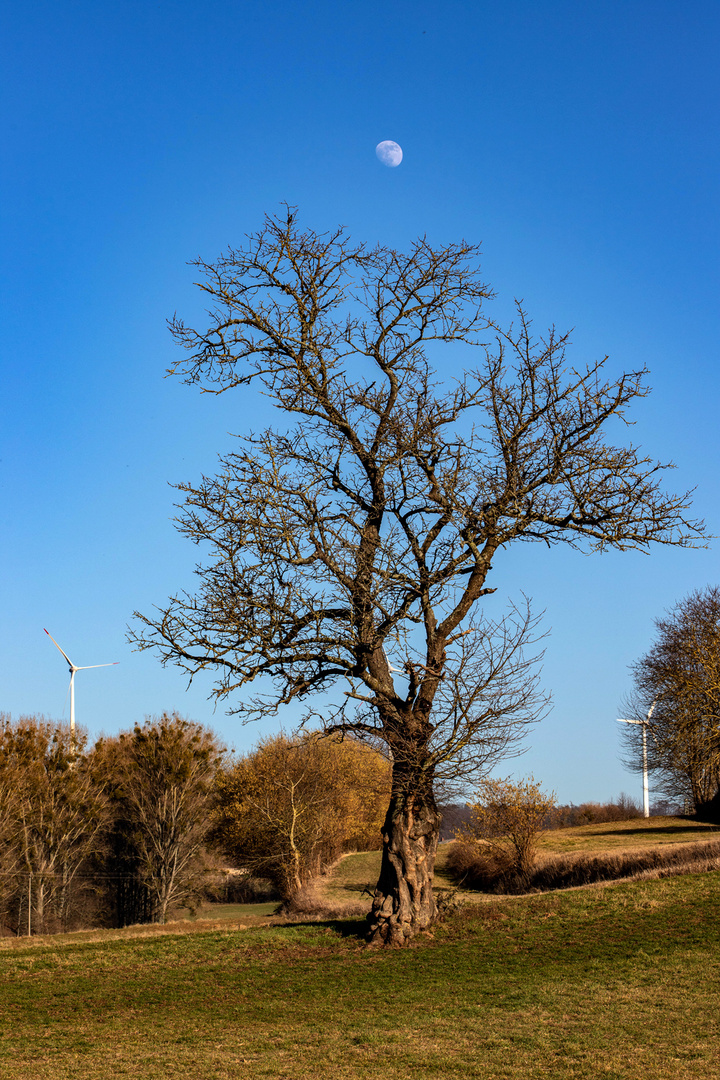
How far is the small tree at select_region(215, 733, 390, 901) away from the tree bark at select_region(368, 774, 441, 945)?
2153cm

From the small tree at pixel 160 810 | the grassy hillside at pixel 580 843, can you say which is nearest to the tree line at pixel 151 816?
the small tree at pixel 160 810

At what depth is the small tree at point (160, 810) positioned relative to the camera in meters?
44.2

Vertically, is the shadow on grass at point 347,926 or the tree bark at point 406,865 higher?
→ the tree bark at point 406,865

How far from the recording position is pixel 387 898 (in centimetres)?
1509

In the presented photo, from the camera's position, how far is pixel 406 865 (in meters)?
14.9

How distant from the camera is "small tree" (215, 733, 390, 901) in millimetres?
38844

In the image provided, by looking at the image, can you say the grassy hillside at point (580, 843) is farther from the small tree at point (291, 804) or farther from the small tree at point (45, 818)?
the small tree at point (45, 818)

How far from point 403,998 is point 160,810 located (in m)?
35.6

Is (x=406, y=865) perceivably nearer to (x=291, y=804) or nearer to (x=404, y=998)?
(x=404, y=998)

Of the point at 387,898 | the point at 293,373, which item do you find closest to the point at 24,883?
the point at 387,898

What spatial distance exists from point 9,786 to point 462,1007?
1332 inches

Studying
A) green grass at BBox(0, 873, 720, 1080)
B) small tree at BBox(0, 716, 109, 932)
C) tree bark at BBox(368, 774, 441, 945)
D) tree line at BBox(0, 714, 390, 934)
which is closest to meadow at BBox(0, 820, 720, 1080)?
green grass at BBox(0, 873, 720, 1080)

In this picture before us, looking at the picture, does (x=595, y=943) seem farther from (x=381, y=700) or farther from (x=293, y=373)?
(x=293, y=373)

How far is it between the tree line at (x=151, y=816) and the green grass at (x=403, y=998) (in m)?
23.4
